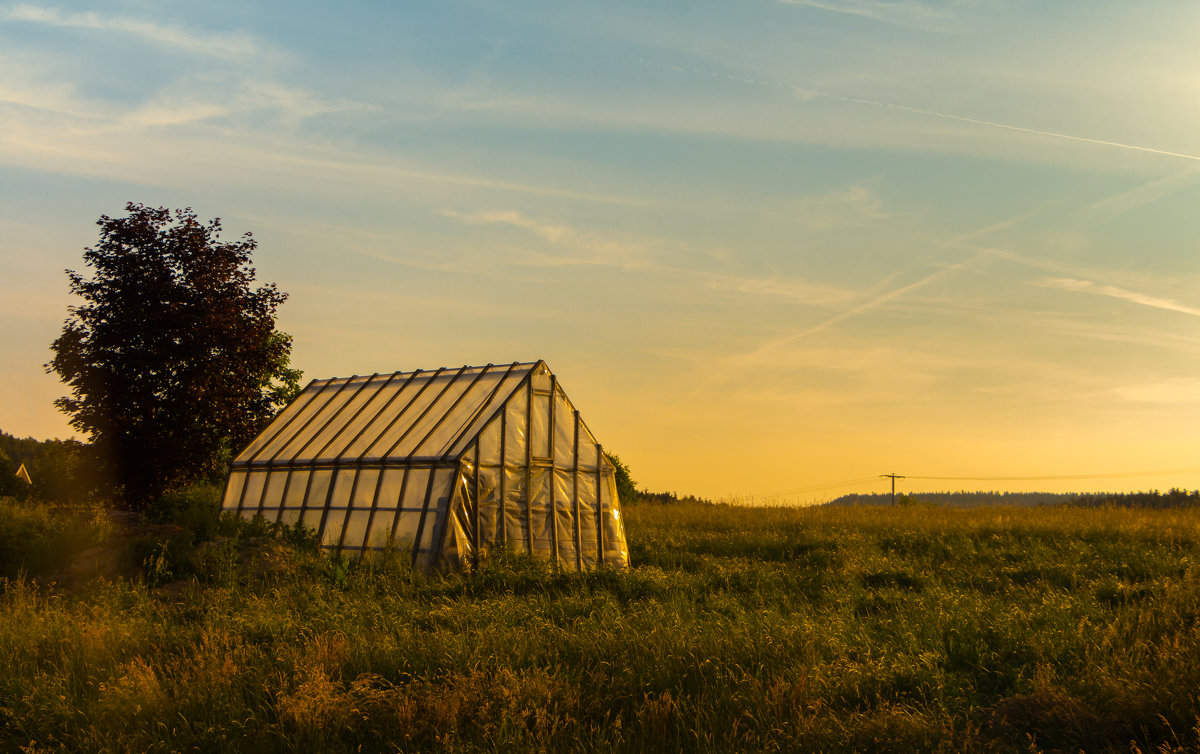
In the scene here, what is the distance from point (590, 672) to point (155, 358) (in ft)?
93.3

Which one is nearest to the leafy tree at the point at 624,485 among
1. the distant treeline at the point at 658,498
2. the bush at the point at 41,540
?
the distant treeline at the point at 658,498

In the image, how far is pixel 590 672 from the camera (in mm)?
10367

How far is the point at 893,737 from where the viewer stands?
8.40m

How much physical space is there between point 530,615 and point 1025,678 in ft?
22.8

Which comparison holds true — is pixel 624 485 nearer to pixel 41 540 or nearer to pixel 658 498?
pixel 658 498

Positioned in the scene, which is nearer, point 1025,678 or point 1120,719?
point 1120,719

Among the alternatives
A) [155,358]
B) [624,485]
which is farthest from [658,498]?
[155,358]

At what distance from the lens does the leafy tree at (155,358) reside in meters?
33.5

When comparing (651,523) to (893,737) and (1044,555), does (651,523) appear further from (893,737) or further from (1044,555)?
(893,737)

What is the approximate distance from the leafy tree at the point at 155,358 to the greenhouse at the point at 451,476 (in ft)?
22.9

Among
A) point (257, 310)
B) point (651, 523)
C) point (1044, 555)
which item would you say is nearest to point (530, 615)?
point (1044, 555)

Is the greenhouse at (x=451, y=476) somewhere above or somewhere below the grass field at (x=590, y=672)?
above

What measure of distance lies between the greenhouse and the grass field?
14.8 ft

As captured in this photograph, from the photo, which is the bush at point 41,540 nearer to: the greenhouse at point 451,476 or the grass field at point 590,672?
the grass field at point 590,672
